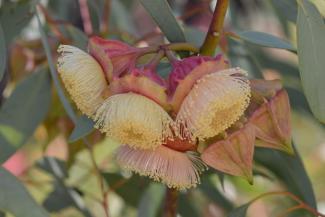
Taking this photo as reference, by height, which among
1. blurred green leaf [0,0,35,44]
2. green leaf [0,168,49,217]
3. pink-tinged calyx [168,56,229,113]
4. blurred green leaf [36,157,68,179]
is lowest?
blurred green leaf [36,157,68,179]

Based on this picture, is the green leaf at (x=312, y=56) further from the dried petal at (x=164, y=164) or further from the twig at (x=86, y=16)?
the twig at (x=86, y=16)


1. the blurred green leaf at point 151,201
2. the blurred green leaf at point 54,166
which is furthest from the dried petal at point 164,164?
the blurred green leaf at point 54,166

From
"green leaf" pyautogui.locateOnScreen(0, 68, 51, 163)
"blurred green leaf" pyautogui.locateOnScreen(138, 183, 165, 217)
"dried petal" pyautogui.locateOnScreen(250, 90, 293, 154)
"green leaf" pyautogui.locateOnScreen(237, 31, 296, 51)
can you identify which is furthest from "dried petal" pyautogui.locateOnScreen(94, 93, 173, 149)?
"blurred green leaf" pyautogui.locateOnScreen(138, 183, 165, 217)

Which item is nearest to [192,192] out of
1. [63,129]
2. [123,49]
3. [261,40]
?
[63,129]

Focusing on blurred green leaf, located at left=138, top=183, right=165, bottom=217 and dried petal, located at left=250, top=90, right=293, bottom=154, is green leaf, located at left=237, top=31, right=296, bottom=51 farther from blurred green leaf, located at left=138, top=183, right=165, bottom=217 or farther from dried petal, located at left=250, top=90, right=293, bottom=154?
blurred green leaf, located at left=138, top=183, right=165, bottom=217

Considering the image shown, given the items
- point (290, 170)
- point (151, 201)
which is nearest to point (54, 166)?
point (151, 201)

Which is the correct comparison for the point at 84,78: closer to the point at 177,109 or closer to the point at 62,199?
the point at 177,109
